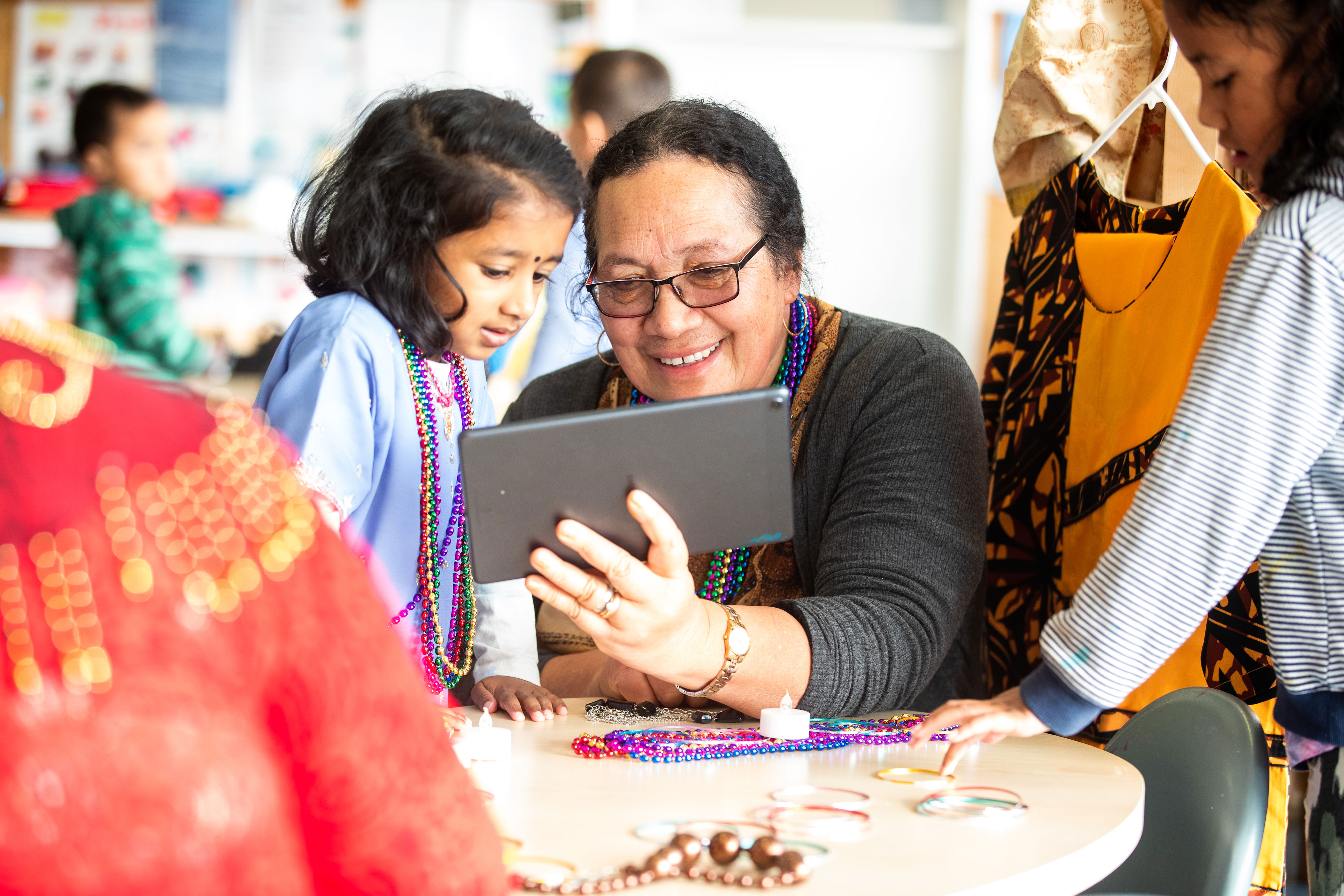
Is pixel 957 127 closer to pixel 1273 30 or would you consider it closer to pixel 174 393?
pixel 1273 30

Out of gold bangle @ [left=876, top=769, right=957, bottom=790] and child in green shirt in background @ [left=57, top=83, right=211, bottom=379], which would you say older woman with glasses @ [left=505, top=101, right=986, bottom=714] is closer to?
gold bangle @ [left=876, top=769, right=957, bottom=790]

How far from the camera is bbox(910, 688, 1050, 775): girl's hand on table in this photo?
1.06 metres

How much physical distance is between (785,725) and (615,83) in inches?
92.0

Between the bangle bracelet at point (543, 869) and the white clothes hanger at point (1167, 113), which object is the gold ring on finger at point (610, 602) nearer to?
the bangle bracelet at point (543, 869)

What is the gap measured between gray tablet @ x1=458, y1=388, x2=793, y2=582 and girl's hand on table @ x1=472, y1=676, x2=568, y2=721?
28 cm

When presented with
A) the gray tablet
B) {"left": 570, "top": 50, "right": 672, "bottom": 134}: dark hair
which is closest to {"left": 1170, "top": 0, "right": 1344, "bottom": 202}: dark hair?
the gray tablet

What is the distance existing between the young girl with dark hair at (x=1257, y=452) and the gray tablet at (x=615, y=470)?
0.29m

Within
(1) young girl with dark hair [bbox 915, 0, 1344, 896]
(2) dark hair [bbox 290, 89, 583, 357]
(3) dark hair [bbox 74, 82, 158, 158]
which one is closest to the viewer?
(1) young girl with dark hair [bbox 915, 0, 1344, 896]

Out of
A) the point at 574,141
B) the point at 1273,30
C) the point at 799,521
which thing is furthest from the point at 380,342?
the point at 574,141

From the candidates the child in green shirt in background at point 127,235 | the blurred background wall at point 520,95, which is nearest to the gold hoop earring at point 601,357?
the blurred background wall at point 520,95

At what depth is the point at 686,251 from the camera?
4.90 ft

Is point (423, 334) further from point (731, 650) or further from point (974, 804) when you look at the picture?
point (974, 804)

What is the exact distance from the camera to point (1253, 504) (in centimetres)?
101

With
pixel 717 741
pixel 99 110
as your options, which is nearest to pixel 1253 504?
pixel 717 741
